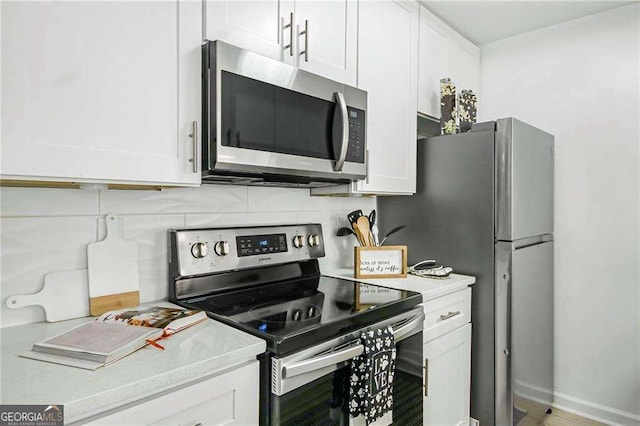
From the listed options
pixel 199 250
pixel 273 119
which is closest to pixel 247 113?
pixel 273 119

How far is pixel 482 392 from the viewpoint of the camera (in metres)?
1.89

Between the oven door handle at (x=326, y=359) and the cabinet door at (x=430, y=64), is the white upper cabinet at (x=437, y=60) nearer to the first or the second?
the cabinet door at (x=430, y=64)

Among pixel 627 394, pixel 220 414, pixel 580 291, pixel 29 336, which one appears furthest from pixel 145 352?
pixel 627 394

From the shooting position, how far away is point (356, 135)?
65.5 inches

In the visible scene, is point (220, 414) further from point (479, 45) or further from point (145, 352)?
point (479, 45)

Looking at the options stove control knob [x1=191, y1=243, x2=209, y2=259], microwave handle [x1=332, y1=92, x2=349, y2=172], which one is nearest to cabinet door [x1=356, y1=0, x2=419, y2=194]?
microwave handle [x1=332, y1=92, x2=349, y2=172]

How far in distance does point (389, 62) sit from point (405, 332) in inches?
49.2

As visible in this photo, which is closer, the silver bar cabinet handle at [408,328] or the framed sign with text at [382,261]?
the silver bar cabinet handle at [408,328]

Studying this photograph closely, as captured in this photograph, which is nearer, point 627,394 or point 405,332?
point 405,332

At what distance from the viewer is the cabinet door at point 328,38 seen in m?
1.49

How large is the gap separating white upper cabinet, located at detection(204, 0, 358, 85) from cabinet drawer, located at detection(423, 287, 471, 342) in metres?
1.02

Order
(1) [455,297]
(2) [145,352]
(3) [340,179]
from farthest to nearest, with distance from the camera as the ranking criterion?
(1) [455,297] < (3) [340,179] < (2) [145,352]

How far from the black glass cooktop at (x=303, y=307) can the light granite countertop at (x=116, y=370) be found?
3.4 inches

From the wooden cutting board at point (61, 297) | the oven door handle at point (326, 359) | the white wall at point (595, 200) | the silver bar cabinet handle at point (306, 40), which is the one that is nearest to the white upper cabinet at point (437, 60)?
the white wall at point (595, 200)
